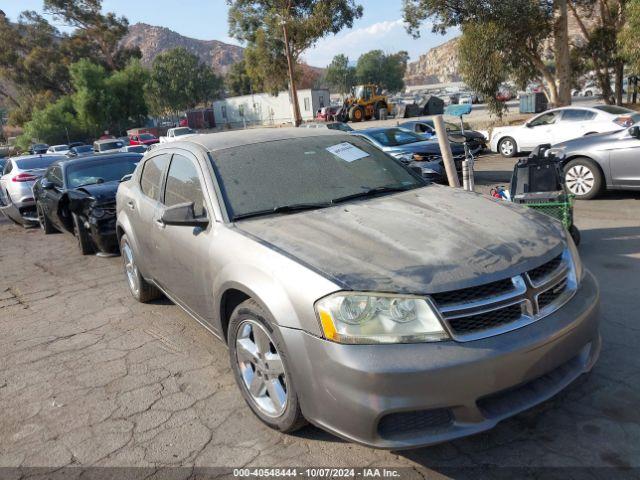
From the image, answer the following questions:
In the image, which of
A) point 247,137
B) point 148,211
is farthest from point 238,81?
point 247,137

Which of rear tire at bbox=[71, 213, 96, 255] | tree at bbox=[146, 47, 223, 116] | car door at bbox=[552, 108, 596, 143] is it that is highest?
tree at bbox=[146, 47, 223, 116]

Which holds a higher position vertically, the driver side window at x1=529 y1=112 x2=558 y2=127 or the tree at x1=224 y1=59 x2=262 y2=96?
the tree at x1=224 y1=59 x2=262 y2=96

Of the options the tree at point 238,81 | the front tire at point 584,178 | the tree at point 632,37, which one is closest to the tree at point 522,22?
the tree at point 632,37

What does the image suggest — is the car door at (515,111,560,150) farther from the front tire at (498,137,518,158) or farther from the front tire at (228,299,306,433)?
the front tire at (228,299,306,433)

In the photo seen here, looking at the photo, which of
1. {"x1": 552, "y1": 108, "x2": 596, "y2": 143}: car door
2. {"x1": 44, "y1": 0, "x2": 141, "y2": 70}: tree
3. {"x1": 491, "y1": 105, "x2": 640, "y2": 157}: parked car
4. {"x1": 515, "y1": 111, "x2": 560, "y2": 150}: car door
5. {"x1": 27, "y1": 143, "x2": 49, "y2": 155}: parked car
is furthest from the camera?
{"x1": 44, "y1": 0, "x2": 141, "y2": 70}: tree

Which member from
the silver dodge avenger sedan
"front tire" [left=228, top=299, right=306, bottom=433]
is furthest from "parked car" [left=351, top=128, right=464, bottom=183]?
"front tire" [left=228, top=299, right=306, bottom=433]

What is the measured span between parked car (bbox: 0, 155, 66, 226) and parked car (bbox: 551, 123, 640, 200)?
34.3 ft

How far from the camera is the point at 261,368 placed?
2.97 metres

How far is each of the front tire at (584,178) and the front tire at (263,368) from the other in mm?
6777

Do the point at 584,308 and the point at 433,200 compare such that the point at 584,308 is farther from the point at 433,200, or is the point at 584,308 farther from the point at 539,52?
the point at 539,52

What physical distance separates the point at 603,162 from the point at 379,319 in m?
6.97

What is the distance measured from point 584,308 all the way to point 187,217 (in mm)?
2392

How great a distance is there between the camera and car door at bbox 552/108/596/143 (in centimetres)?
1338

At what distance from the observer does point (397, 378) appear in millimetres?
2277
